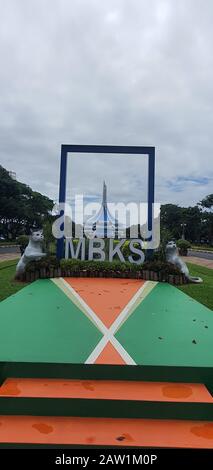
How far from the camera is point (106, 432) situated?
203 centimetres

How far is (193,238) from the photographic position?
50531mm

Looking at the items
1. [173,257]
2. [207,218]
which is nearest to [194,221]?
[207,218]

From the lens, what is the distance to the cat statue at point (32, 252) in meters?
7.71

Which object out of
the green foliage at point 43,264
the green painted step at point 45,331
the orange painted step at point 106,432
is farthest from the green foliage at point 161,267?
the orange painted step at point 106,432

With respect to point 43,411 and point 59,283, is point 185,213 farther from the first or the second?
point 43,411

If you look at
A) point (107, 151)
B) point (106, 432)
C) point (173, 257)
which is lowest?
point (106, 432)

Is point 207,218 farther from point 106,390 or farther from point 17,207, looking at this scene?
point 106,390

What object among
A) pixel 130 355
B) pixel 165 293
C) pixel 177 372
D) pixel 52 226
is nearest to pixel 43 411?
pixel 130 355

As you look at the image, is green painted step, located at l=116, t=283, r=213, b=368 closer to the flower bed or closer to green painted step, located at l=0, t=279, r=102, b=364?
green painted step, located at l=0, t=279, r=102, b=364

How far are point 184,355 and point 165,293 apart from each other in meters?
3.22

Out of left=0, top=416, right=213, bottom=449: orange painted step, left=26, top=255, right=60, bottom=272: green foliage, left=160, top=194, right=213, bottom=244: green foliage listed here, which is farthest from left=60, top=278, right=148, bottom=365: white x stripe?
left=160, top=194, right=213, bottom=244: green foliage

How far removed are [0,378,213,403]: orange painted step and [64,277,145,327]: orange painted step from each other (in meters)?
1.24

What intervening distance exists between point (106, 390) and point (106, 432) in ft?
1.19
